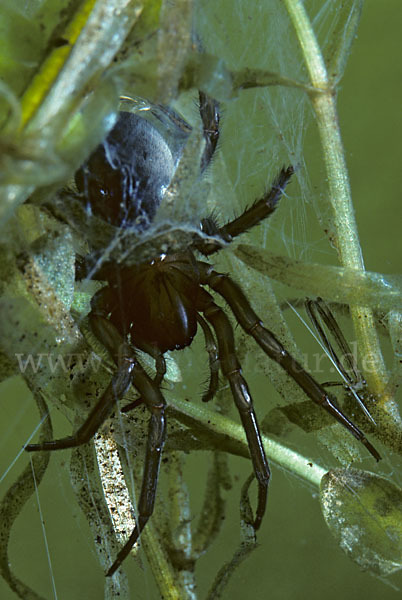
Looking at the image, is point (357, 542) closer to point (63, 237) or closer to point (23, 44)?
point (63, 237)

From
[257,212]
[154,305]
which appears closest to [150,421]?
[154,305]

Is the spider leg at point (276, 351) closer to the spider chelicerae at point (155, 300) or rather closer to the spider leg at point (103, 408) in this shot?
the spider chelicerae at point (155, 300)

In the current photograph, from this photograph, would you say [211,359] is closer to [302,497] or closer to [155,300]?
[155,300]

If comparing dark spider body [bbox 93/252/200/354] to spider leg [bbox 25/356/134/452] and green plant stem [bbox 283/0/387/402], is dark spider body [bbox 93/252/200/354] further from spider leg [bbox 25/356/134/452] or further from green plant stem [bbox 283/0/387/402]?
green plant stem [bbox 283/0/387/402]

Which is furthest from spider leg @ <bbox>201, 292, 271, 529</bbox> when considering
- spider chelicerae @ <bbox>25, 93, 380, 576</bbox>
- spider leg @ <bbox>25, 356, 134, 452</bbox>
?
spider leg @ <bbox>25, 356, 134, 452</bbox>

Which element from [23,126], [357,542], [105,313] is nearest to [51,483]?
[105,313]
